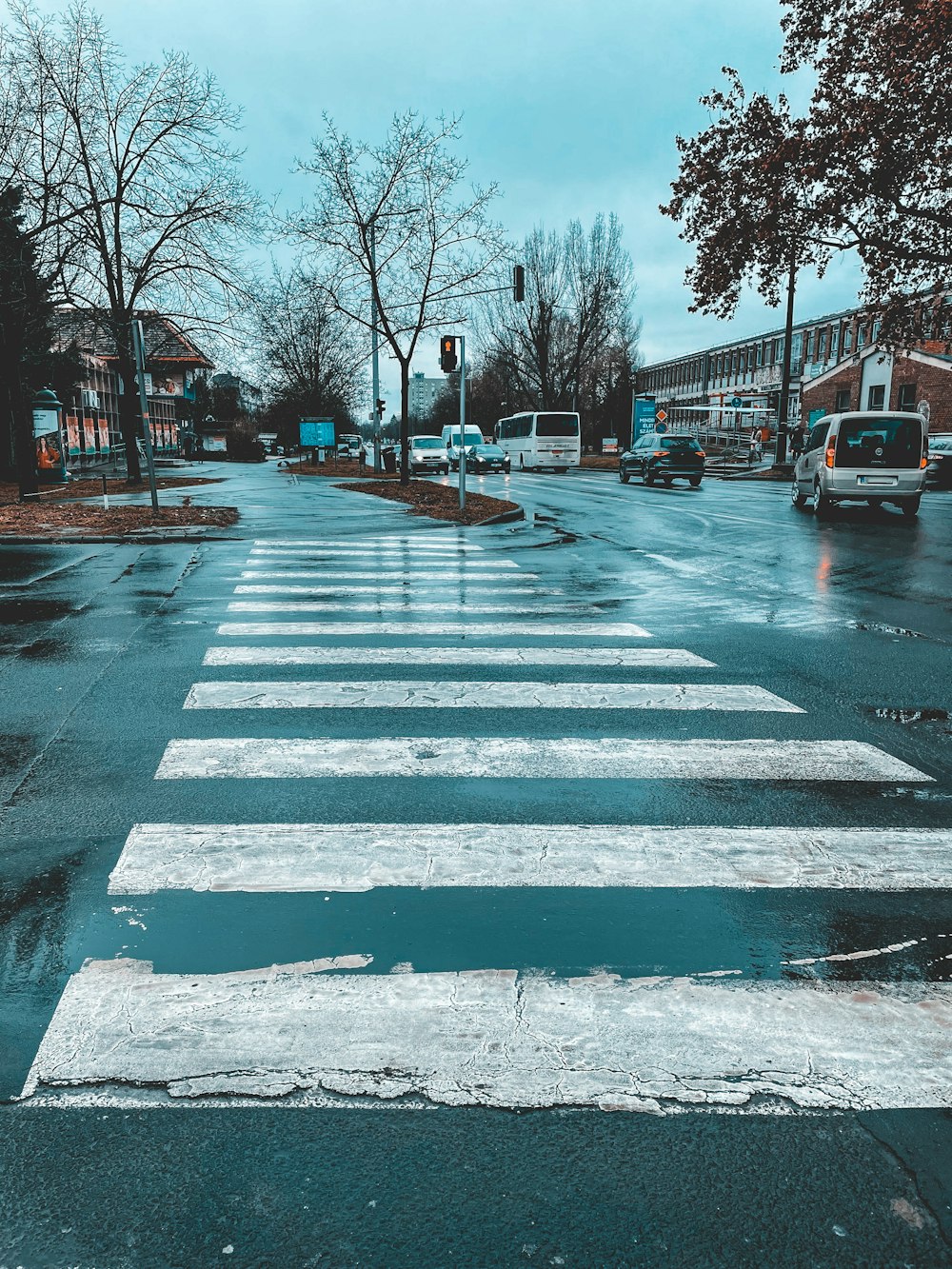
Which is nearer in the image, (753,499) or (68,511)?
(68,511)

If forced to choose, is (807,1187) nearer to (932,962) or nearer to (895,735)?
Answer: (932,962)

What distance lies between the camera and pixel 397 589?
10.6 meters

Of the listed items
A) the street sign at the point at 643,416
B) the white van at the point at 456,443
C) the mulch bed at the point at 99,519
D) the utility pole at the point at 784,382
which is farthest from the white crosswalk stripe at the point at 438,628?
the street sign at the point at 643,416

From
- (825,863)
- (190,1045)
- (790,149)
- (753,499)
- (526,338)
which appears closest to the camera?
(190,1045)

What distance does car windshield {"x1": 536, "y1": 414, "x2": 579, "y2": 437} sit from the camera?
4919 centimetres

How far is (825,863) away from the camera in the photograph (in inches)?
148

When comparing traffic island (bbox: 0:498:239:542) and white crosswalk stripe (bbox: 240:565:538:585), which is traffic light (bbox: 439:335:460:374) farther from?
white crosswalk stripe (bbox: 240:565:538:585)

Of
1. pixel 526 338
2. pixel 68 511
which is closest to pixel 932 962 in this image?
pixel 68 511

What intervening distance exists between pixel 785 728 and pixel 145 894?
359 cm

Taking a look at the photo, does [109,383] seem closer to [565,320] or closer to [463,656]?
[565,320]

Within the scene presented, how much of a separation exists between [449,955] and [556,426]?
47947 millimetres

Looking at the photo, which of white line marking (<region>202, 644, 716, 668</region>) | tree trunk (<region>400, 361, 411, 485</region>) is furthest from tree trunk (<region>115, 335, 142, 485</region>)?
white line marking (<region>202, 644, 716, 668</region>)

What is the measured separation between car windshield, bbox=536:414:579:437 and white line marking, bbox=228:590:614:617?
40.6 meters

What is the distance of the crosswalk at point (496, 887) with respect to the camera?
8.12 ft
